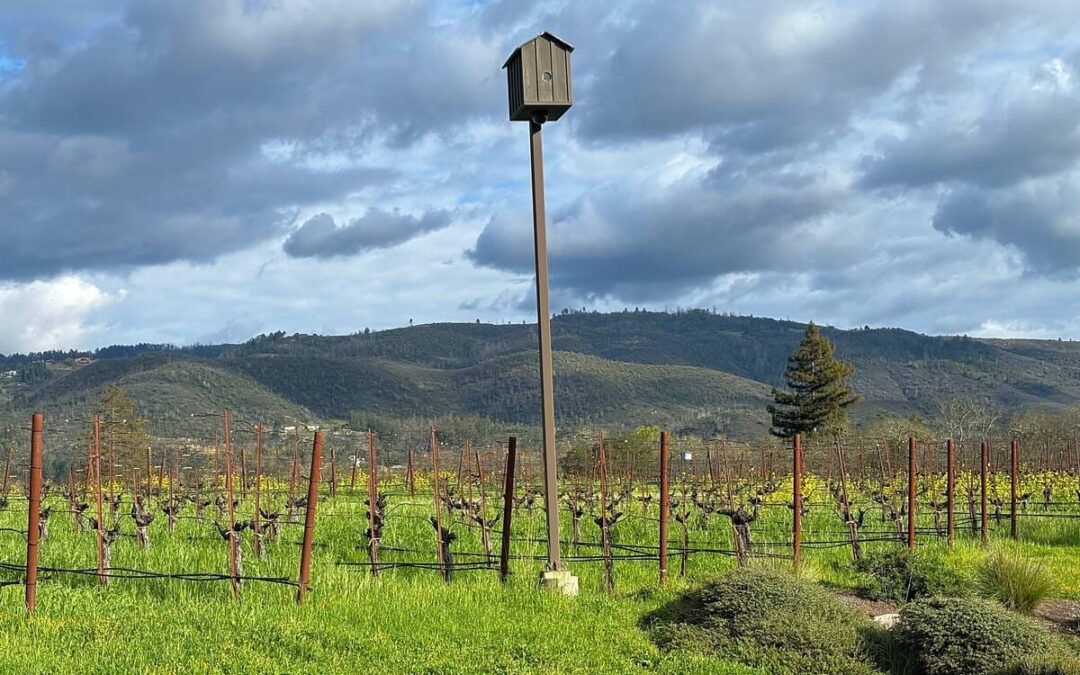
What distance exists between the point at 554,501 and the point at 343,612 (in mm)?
A: 2140

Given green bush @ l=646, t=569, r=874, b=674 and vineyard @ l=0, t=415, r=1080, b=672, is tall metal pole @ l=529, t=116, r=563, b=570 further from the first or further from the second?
green bush @ l=646, t=569, r=874, b=674

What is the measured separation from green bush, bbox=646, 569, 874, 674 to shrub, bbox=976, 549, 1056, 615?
260cm

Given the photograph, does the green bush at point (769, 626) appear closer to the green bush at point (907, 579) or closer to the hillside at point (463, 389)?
the green bush at point (907, 579)

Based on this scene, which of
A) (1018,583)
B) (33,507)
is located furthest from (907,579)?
(33,507)

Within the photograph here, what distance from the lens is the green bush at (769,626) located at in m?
7.80

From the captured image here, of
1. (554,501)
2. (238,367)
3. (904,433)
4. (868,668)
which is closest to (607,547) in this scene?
(554,501)

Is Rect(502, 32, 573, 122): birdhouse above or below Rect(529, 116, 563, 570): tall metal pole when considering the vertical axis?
above

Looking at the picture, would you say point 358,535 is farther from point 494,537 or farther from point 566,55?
point 566,55

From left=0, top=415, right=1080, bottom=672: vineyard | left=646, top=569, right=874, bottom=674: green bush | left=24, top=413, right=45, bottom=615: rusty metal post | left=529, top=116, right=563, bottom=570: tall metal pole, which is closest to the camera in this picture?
left=0, top=415, right=1080, bottom=672: vineyard

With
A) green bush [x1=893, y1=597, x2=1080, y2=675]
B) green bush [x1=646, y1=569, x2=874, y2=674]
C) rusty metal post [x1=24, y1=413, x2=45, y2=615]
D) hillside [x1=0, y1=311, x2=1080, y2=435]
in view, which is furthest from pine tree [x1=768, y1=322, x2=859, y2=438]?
hillside [x1=0, y1=311, x2=1080, y2=435]

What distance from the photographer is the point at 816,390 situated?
6003cm

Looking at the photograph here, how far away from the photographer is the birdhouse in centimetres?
985

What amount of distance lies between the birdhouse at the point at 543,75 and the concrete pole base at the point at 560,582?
4312 mm

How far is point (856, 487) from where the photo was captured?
3059cm
